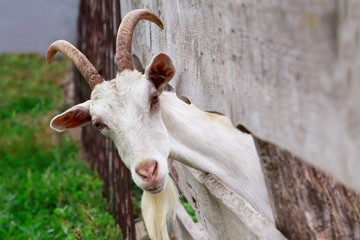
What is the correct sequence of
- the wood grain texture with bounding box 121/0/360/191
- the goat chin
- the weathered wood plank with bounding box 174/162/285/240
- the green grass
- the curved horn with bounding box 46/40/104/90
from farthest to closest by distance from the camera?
the green grass < the goat chin < the curved horn with bounding box 46/40/104/90 < the weathered wood plank with bounding box 174/162/285/240 < the wood grain texture with bounding box 121/0/360/191

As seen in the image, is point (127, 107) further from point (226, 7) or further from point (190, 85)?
point (226, 7)

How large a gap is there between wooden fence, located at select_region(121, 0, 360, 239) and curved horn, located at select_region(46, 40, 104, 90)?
41 centimetres

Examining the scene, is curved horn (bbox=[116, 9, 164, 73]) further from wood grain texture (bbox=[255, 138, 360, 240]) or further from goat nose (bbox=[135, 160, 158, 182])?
wood grain texture (bbox=[255, 138, 360, 240])

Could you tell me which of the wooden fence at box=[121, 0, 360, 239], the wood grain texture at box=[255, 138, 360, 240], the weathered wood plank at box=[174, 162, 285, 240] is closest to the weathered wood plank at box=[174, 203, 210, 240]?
the weathered wood plank at box=[174, 162, 285, 240]

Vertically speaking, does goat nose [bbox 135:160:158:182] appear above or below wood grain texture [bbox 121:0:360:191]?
below

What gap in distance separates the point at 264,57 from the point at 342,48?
0.33 m

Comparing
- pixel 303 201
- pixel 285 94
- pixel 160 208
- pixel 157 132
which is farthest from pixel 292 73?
pixel 160 208

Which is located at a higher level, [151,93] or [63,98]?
[151,93]

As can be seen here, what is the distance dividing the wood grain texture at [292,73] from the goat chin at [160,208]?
76cm

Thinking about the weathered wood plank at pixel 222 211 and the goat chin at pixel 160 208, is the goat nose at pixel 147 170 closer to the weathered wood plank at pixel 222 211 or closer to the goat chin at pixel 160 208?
the weathered wood plank at pixel 222 211

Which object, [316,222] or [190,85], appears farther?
[190,85]

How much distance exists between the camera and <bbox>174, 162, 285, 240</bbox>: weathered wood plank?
1.79 m

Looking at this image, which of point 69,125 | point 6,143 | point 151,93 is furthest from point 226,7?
point 6,143

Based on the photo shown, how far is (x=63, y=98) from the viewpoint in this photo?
789cm
